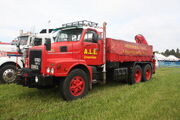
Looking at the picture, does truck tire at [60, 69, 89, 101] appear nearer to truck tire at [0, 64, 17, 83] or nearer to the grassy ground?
the grassy ground

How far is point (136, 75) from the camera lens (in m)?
9.15

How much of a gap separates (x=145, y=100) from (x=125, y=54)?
3.10 meters

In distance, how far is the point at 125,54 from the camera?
26.1 ft

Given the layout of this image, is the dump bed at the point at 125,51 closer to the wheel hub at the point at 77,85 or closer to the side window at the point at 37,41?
the wheel hub at the point at 77,85

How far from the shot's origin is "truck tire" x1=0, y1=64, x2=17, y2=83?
7738 mm

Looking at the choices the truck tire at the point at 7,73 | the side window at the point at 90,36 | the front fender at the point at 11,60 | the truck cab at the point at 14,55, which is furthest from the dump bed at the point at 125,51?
the truck tire at the point at 7,73

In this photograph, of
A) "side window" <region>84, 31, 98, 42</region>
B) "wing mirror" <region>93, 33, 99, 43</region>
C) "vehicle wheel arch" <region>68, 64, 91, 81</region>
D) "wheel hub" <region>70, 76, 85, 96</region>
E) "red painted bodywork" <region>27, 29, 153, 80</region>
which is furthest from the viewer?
"wing mirror" <region>93, 33, 99, 43</region>

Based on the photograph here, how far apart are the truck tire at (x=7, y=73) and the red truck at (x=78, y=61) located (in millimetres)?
2603

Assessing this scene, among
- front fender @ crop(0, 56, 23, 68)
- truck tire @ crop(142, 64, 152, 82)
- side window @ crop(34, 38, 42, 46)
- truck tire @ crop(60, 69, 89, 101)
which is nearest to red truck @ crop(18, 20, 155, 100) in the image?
truck tire @ crop(60, 69, 89, 101)

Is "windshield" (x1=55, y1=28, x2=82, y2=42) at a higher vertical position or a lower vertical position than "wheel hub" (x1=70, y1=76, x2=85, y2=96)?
higher

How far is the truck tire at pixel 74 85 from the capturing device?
505 centimetres

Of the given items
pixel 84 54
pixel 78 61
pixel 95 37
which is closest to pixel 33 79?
pixel 78 61

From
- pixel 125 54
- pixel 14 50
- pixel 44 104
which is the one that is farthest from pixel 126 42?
pixel 14 50

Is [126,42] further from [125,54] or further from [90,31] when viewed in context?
[90,31]
